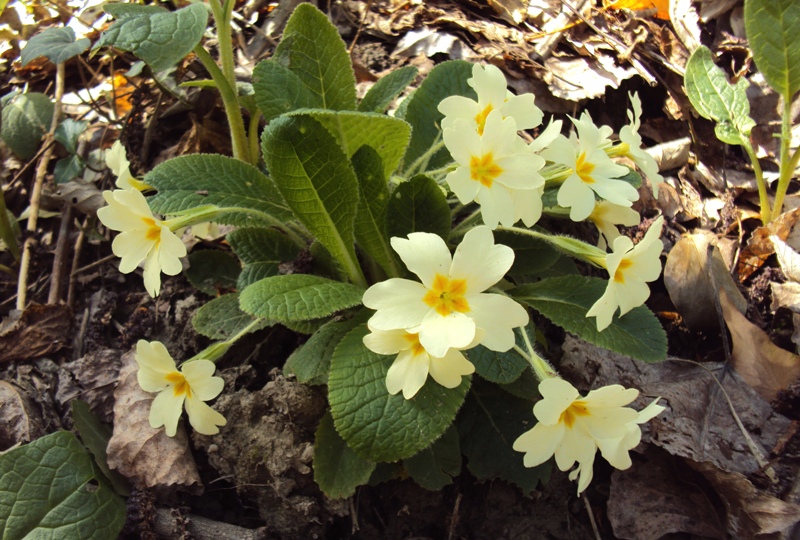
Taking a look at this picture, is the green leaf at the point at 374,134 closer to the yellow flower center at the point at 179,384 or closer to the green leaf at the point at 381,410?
the green leaf at the point at 381,410

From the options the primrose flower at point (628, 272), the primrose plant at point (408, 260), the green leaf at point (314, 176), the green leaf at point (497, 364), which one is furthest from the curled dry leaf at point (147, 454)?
the primrose flower at point (628, 272)

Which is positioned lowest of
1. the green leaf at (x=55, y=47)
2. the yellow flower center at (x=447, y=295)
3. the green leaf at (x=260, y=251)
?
the green leaf at (x=260, y=251)

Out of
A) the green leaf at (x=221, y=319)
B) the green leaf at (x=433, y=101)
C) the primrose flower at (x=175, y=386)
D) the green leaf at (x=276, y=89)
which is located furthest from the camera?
the green leaf at (x=433, y=101)

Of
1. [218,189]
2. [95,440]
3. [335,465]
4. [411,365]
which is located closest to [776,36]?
[411,365]

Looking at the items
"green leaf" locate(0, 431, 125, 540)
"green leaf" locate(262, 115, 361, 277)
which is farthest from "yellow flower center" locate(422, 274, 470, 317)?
"green leaf" locate(0, 431, 125, 540)

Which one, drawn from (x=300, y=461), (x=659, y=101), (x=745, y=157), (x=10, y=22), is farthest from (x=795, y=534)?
(x=10, y=22)

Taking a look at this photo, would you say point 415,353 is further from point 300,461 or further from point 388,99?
point 388,99

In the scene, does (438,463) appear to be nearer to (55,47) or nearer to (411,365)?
(411,365)

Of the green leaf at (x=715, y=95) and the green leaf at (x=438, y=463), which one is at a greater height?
the green leaf at (x=715, y=95)
